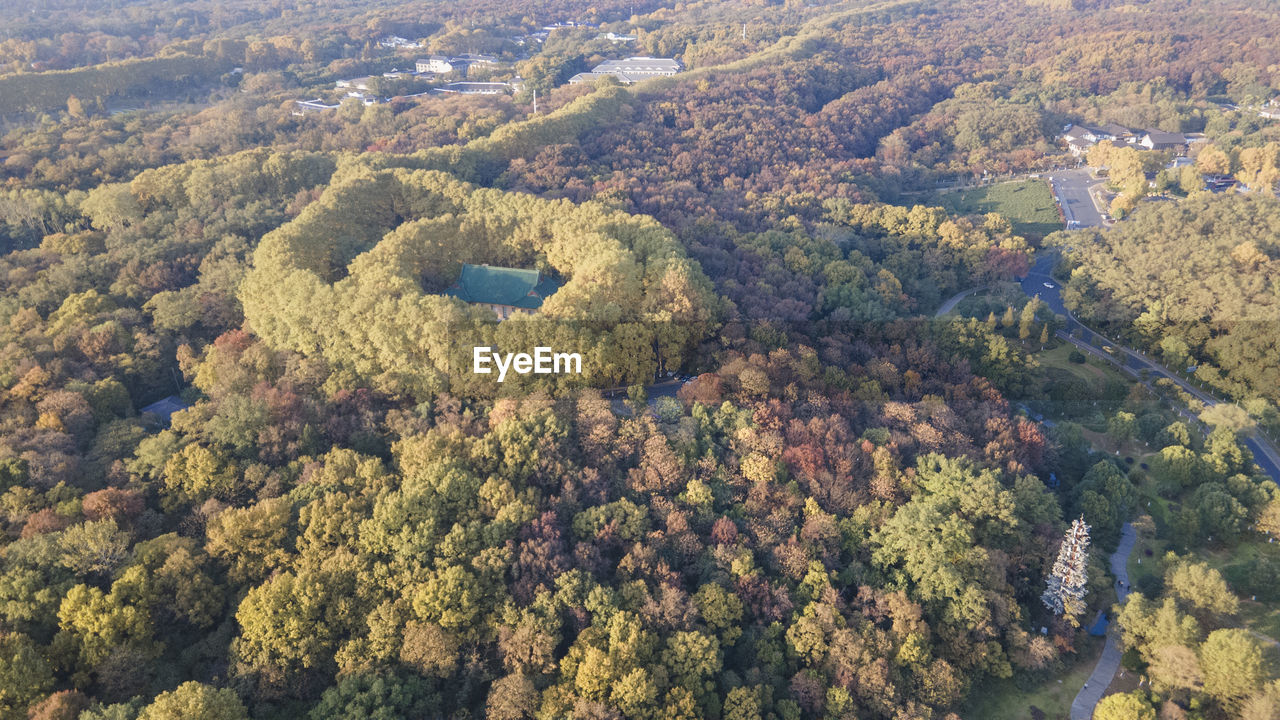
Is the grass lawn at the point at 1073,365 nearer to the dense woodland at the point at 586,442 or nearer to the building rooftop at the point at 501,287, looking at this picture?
the dense woodland at the point at 586,442

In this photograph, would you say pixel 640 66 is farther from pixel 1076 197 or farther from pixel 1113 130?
pixel 1113 130

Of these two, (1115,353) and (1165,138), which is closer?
(1115,353)

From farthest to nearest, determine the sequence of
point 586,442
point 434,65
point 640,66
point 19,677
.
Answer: point 640,66
point 434,65
point 586,442
point 19,677

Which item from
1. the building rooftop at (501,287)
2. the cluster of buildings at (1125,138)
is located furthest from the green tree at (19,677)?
the cluster of buildings at (1125,138)

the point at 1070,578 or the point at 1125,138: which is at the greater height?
the point at 1125,138

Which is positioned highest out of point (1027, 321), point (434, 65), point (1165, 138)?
point (434, 65)

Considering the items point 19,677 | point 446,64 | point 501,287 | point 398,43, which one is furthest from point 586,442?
point 398,43

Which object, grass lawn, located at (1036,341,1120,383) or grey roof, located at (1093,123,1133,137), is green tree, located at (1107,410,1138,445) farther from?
grey roof, located at (1093,123,1133,137)
